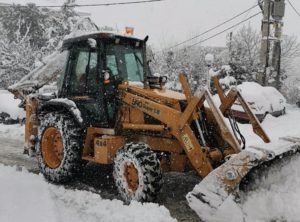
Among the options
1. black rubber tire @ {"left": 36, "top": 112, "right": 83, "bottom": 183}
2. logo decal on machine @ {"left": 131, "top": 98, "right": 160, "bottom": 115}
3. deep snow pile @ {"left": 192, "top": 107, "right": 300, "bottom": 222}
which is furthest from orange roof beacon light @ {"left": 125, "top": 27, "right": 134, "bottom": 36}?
deep snow pile @ {"left": 192, "top": 107, "right": 300, "bottom": 222}

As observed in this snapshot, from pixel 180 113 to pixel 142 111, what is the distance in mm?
728

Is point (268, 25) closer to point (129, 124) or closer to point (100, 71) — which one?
point (100, 71)

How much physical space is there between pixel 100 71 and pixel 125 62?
0.47 m

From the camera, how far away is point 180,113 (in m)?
5.72

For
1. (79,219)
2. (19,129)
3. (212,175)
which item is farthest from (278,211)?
(19,129)

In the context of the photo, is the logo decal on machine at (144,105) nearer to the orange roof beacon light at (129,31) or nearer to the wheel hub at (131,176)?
the wheel hub at (131,176)

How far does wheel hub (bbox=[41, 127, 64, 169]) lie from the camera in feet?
22.9

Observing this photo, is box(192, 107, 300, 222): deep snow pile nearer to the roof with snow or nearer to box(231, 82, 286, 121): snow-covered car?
the roof with snow

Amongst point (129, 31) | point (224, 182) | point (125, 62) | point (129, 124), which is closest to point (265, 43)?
point (129, 31)

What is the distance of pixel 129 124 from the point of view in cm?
632

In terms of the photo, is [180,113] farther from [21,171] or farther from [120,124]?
[21,171]

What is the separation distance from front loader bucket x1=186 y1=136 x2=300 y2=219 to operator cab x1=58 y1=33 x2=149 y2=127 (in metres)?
2.15

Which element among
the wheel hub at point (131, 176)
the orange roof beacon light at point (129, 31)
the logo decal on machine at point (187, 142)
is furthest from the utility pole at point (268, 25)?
the wheel hub at point (131, 176)

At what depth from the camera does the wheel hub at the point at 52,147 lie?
22.9ft
